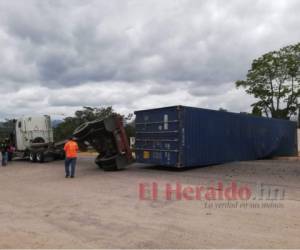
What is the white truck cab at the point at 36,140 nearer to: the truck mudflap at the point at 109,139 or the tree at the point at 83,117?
the truck mudflap at the point at 109,139

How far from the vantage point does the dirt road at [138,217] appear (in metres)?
5.58

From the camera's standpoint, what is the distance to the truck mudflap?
15039mm

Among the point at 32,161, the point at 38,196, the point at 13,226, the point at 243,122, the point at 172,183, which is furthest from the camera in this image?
the point at 32,161

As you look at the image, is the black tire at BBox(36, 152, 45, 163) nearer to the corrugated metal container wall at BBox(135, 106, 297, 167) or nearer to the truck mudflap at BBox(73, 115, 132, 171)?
the truck mudflap at BBox(73, 115, 132, 171)

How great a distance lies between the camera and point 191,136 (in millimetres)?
14930

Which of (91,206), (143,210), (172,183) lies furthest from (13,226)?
(172,183)

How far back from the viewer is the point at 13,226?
6.63 metres

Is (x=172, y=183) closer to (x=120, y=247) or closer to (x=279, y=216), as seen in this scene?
(x=279, y=216)

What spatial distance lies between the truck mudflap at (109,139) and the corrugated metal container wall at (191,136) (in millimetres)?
1260

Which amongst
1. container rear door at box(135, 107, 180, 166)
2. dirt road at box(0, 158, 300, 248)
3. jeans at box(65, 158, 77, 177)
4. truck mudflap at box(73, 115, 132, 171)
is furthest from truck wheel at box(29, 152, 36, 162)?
dirt road at box(0, 158, 300, 248)

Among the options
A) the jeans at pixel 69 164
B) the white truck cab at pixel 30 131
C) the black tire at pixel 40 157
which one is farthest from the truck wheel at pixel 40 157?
the jeans at pixel 69 164

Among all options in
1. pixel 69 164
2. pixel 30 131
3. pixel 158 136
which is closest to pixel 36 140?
pixel 30 131

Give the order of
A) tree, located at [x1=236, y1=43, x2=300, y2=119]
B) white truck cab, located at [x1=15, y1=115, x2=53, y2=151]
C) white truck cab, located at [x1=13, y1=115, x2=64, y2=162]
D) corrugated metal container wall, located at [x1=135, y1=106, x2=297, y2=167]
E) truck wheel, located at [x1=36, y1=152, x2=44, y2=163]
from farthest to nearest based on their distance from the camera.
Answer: tree, located at [x1=236, y1=43, x2=300, y2=119] < white truck cab, located at [x1=15, y1=115, x2=53, y2=151] < white truck cab, located at [x1=13, y1=115, x2=64, y2=162] < truck wheel, located at [x1=36, y1=152, x2=44, y2=163] < corrugated metal container wall, located at [x1=135, y1=106, x2=297, y2=167]

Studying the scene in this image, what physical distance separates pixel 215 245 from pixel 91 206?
377 cm
